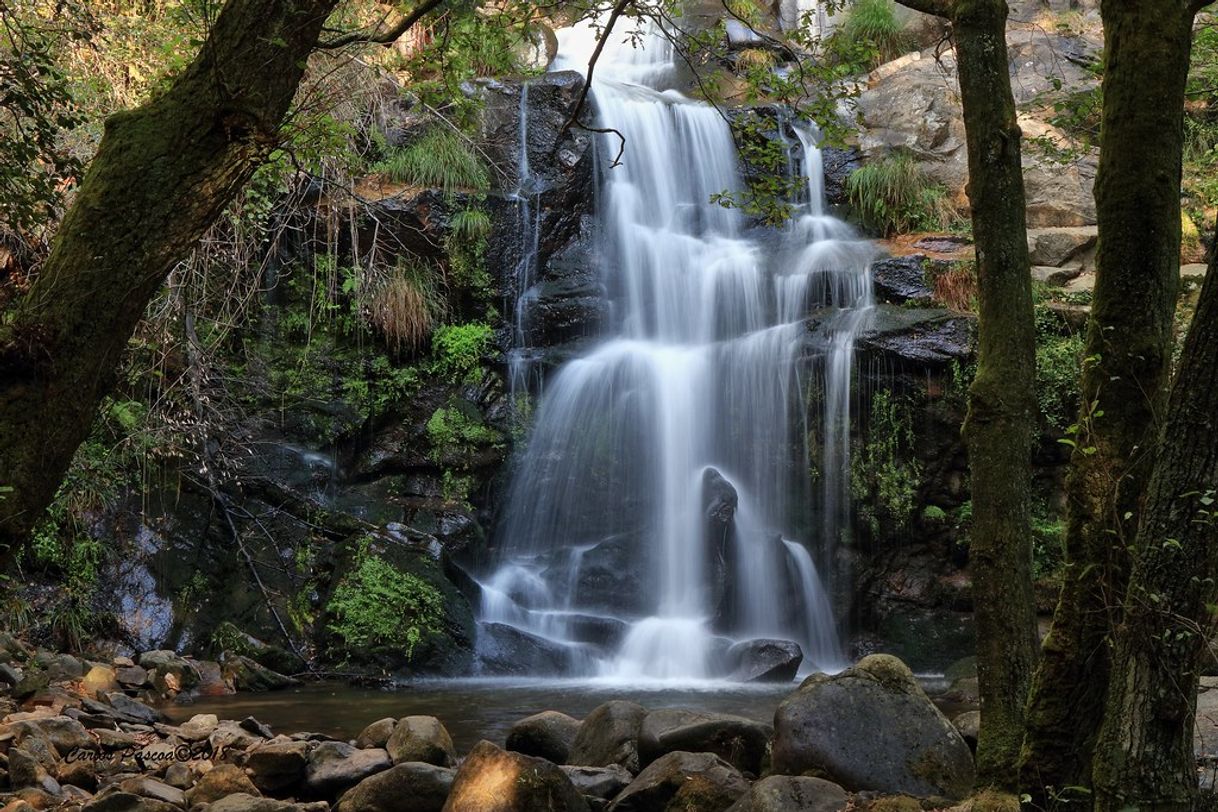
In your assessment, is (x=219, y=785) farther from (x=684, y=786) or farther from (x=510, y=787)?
(x=684, y=786)

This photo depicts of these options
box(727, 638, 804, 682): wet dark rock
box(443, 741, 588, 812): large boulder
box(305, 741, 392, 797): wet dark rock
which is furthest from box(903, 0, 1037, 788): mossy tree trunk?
box(727, 638, 804, 682): wet dark rock

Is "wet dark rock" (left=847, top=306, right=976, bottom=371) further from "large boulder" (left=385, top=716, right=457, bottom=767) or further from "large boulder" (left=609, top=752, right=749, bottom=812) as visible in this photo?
"large boulder" (left=385, top=716, right=457, bottom=767)

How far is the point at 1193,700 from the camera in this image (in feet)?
9.09

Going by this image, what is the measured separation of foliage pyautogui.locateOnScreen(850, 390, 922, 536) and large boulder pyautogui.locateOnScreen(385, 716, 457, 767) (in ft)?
24.0

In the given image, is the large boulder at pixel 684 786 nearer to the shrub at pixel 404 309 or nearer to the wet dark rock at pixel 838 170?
the shrub at pixel 404 309

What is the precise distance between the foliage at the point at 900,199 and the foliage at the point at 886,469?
4610 millimetres

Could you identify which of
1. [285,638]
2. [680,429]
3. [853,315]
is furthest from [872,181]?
[285,638]

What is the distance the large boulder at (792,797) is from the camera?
4824 mm

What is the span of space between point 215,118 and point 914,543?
1037 centimetres

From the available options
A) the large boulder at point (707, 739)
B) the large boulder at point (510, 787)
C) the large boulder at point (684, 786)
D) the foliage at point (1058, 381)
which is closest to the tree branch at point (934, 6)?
the large boulder at point (684, 786)

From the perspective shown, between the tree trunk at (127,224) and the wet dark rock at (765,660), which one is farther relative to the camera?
the wet dark rock at (765,660)

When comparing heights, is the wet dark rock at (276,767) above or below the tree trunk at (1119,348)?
below

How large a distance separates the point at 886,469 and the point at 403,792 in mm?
8368

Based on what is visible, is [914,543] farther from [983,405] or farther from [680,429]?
[983,405]
